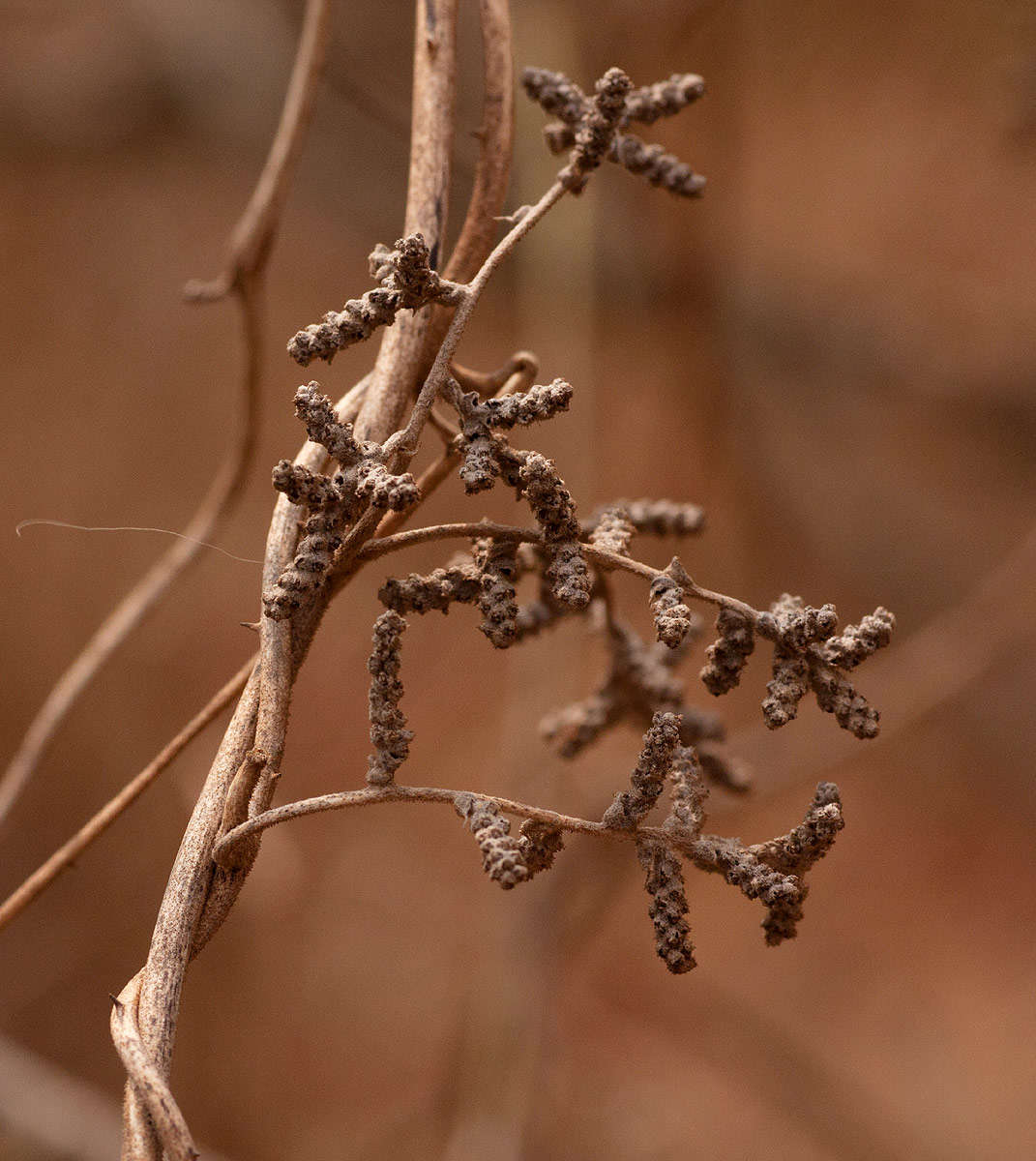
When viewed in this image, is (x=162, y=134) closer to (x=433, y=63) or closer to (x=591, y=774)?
(x=591, y=774)

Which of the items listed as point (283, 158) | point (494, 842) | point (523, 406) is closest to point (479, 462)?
point (523, 406)

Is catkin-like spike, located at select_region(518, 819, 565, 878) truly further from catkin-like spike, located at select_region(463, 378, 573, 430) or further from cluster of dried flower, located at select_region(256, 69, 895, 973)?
catkin-like spike, located at select_region(463, 378, 573, 430)

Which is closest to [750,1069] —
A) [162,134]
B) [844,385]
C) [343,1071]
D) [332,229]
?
[343,1071]

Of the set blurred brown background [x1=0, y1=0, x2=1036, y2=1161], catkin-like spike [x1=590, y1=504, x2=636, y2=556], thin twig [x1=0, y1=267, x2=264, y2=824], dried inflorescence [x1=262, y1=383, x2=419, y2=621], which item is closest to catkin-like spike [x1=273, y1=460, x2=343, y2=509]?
dried inflorescence [x1=262, y1=383, x2=419, y2=621]

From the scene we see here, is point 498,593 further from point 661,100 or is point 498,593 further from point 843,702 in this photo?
point 661,100

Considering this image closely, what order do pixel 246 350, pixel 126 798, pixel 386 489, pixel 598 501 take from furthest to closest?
pixel 598 501 → pixel 246 350 → pixel 126 798 → pixel 386 489

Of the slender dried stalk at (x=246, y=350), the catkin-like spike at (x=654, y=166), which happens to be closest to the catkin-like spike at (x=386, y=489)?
the catkin-like spike at (x=654, y=166)
